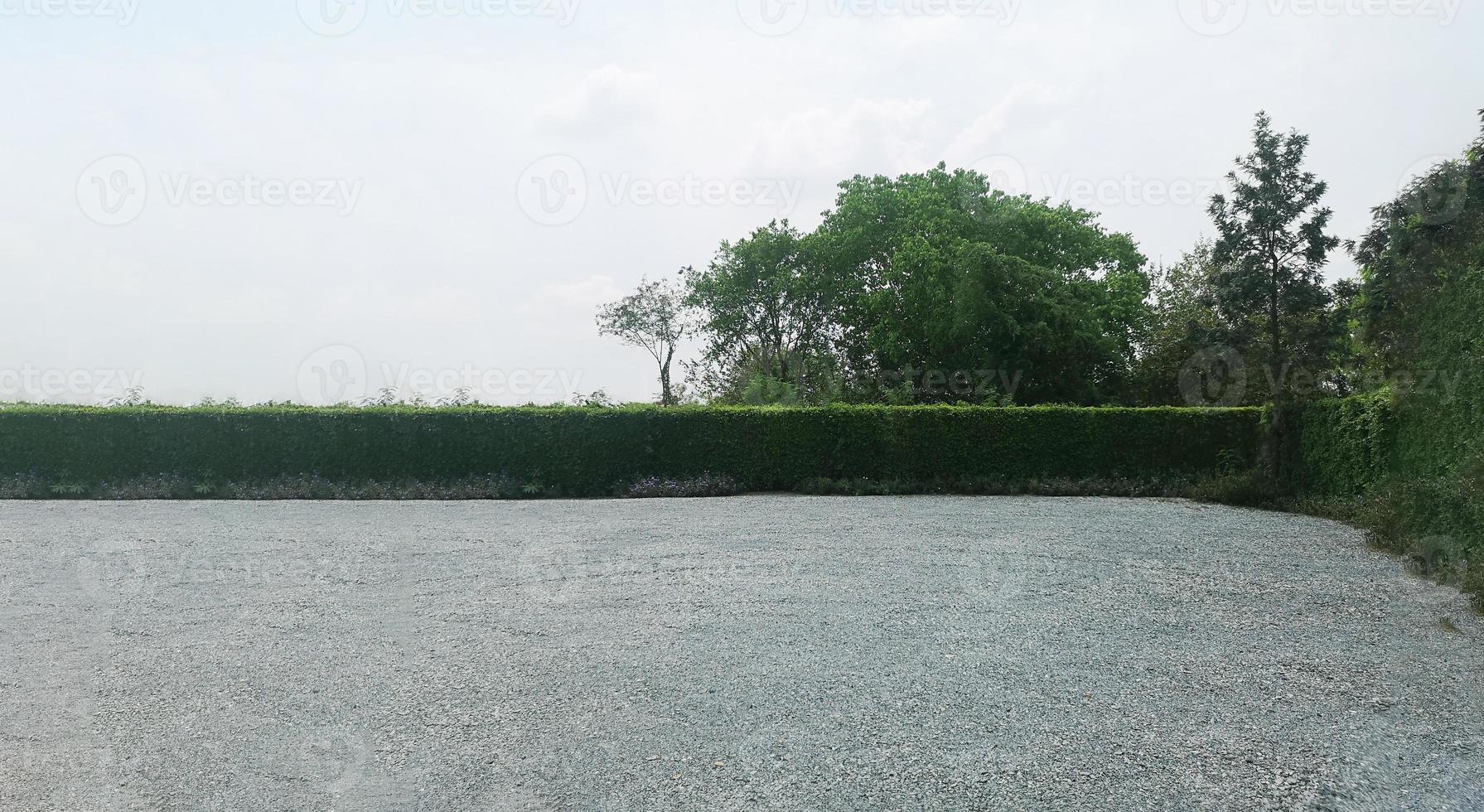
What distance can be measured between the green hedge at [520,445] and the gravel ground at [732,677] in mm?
6092

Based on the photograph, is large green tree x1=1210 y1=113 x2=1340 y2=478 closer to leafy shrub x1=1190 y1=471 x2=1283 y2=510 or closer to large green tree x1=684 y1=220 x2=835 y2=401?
leafy shrub x1=1190 y1=471 x2=1283 y2=510

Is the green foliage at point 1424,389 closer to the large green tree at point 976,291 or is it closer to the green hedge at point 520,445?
the green hedge at point 520,445

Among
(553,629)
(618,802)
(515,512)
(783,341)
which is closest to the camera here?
(618,802)

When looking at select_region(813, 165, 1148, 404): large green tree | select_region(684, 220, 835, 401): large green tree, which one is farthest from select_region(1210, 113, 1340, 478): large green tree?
select_region(684, 220, 835, 401): large green tree

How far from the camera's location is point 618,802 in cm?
420

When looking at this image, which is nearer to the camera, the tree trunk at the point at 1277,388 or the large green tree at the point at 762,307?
the tree trunk at the point at 1277,388

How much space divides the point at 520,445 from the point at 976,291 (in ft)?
43.0

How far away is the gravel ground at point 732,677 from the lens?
14.6 feet

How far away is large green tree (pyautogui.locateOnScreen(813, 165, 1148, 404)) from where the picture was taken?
2498cm

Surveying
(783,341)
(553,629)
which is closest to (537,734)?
(553,629)

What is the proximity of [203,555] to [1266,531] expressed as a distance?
39.0 ft

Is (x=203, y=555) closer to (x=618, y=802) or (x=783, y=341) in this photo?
(x=618, y=802)

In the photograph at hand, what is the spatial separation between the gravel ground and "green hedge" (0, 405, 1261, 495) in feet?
20.0

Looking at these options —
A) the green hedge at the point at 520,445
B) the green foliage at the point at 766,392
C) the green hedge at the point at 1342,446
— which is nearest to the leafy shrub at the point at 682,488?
the green hedge at the point at 520,445
